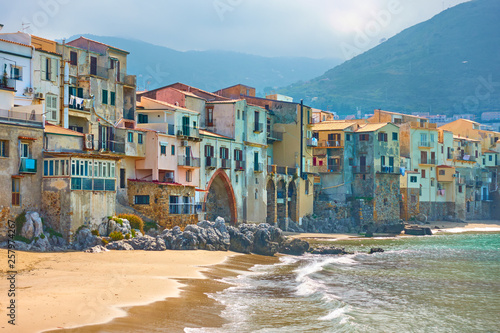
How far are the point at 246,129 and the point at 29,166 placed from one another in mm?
33900

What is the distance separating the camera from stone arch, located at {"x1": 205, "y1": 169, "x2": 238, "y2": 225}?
69.4 meters

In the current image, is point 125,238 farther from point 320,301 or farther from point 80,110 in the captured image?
point 320,301

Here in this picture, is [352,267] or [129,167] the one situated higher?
[129,167]

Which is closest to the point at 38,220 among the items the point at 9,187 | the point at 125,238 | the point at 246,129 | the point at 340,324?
the point at 9,187

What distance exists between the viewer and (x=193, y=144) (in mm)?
64375

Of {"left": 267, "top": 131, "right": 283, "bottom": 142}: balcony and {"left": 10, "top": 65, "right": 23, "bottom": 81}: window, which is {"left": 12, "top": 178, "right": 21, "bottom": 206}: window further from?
{"left": 267, "top": 131, "right": 283, "bottom": 142}: balcony

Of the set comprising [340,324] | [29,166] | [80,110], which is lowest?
[340,324]

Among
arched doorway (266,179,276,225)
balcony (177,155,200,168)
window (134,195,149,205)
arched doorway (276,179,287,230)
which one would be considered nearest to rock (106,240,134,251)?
window (134,195,149,205)

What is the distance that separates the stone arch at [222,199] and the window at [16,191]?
28664mm

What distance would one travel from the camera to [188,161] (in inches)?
2451

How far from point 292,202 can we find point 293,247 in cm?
2511

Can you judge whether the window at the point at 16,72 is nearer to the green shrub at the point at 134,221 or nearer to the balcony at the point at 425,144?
the green shrub at the point at 134,221

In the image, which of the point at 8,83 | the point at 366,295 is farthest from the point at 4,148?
the point at 366,295

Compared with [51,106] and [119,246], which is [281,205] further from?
[119,246]
